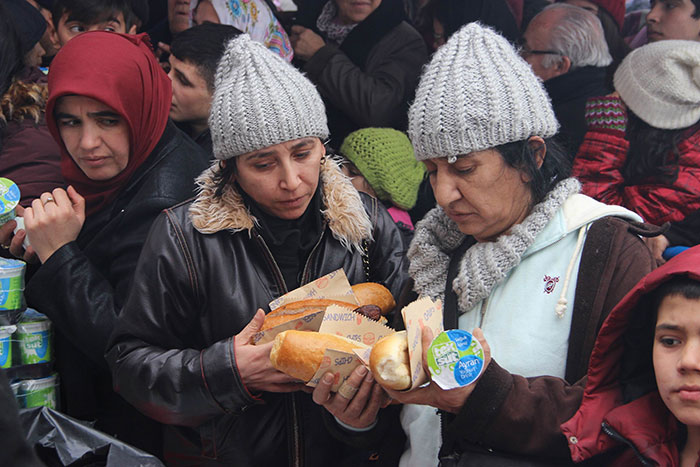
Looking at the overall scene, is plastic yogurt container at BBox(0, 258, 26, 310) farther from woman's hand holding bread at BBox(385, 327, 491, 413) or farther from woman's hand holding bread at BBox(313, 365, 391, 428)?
woman's hand holding bread at BBox(385, 327, 491, 413)

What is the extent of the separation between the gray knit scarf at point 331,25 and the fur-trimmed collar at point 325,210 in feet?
5.73

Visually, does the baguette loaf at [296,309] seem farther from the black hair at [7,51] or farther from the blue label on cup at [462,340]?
the black hair at [7,51]

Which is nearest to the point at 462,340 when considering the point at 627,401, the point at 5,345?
the point at 627,401

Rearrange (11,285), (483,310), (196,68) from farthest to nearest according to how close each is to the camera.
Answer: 1. (196,68)
2. (11,285)
3. (483,310)

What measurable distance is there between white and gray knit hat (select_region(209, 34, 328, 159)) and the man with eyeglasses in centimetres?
183

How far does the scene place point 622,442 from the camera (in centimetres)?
170

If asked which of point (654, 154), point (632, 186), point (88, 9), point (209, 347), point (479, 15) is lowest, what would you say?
point (632, 186)

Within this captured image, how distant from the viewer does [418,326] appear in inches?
69.6

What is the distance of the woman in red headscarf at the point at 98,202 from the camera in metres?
2.53

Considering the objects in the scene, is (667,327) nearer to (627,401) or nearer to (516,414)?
(627,401)

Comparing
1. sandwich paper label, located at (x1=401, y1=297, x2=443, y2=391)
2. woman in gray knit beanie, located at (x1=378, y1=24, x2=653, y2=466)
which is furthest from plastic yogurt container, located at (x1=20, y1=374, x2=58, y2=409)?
sandwich paper label, located at (x1=401, y1=297, x2=443, y2=391)

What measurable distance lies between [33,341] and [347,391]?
1.31 meters

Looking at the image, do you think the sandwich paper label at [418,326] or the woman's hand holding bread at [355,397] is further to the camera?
the woman's hand holding bread at [355,397]

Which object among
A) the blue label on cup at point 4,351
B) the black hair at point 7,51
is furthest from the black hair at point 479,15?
the blue label on cup at point 4,351
